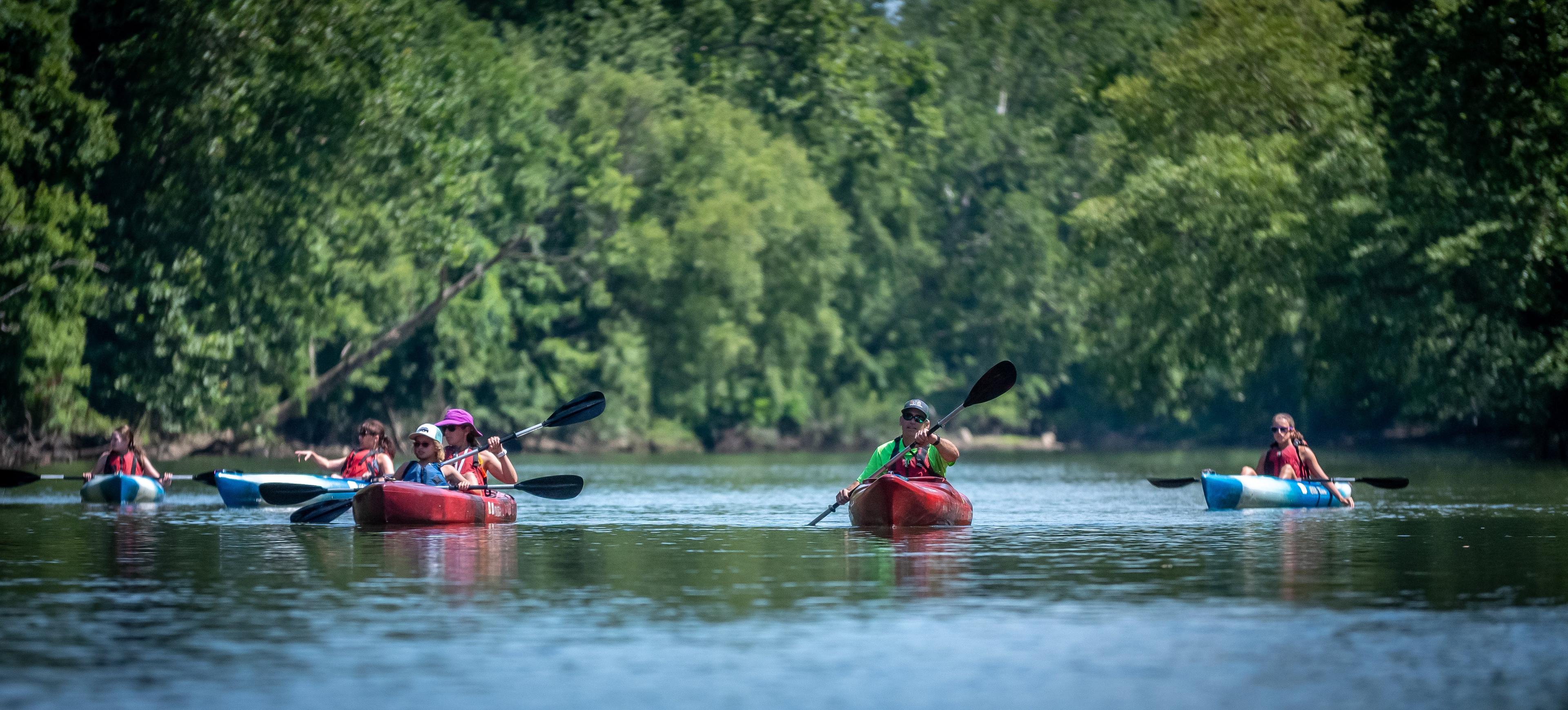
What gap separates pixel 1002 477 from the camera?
4388cm

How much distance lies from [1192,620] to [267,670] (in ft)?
19.1

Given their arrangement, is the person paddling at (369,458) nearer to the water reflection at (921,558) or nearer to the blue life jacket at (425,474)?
the blue life jacket at (425,474)

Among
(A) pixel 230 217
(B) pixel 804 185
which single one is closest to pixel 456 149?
(A) pixel 230 217

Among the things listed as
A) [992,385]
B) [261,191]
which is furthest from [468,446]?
[261,191]

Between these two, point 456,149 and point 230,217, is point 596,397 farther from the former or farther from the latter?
point 456,149

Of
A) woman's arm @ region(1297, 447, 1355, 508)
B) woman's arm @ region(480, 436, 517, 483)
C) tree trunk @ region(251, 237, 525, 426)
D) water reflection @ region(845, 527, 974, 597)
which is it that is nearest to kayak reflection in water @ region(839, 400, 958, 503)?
water reflection @ region(845, 527, 974, 597)

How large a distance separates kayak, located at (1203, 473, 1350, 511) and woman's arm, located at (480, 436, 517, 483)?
9040mm

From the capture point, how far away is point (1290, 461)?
93.9ft

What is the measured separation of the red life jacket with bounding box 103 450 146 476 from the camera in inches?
1240

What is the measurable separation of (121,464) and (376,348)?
28.0 meters

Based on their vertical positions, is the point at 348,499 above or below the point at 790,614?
above

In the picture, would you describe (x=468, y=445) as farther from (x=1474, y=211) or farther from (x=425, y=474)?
(x=1474, y=211)

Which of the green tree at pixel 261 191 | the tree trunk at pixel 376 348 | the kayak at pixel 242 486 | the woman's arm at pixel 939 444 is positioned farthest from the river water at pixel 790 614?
the tree trunk at pixel 376 348

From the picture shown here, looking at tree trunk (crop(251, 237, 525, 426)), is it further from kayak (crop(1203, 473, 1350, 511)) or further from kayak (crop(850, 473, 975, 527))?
kayak (crop(850, 473, 975, 527))
